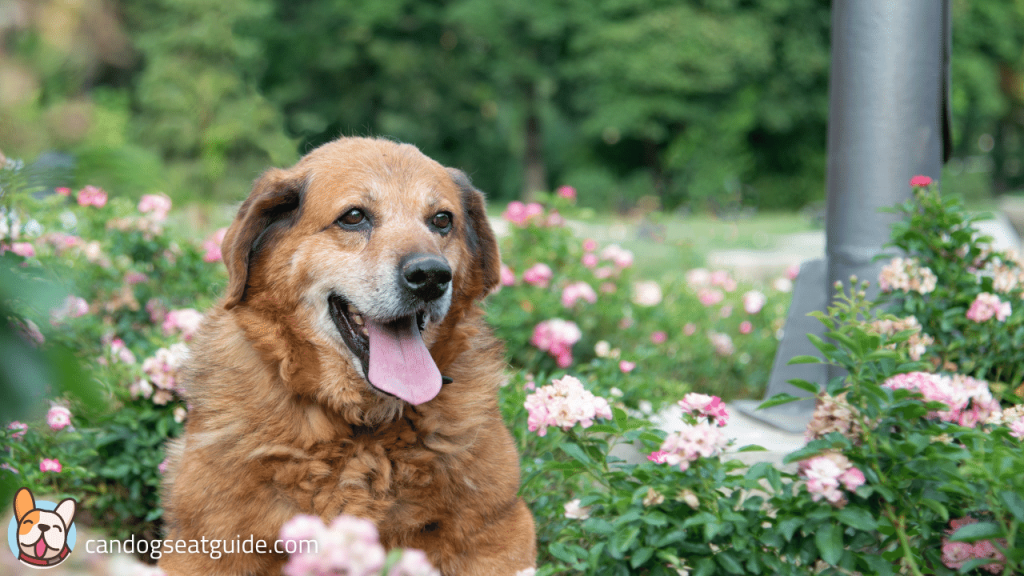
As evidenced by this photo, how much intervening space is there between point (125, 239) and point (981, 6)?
3303 cm

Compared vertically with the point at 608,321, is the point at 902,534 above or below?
above

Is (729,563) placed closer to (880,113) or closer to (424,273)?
(424,273)

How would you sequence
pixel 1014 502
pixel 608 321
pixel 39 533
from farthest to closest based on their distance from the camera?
pixel 608 321, pixel 39 533, pixel 1014 502

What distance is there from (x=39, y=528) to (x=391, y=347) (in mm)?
1224

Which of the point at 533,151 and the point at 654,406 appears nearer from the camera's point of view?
the point at 654,406

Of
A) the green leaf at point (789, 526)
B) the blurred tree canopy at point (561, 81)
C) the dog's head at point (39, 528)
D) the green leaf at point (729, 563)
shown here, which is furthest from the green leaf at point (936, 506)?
the blurred tree canopy at point (561, 81)

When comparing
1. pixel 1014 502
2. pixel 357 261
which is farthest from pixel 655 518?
pixel 357 261

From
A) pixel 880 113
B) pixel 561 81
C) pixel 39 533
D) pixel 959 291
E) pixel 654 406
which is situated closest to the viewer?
pixel 39 533

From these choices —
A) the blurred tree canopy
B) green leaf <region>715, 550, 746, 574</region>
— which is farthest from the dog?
the blurred tree canopy

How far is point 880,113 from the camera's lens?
155 inches

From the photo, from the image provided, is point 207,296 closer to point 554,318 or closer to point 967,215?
point 554,318

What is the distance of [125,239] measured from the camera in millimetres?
4789

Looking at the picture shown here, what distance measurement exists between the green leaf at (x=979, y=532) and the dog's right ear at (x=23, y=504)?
2.22 metres

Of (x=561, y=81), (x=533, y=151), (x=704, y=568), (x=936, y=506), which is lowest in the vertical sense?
(x=533, y=151)
